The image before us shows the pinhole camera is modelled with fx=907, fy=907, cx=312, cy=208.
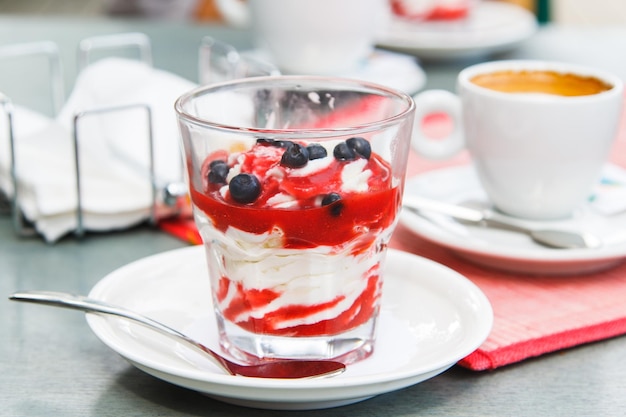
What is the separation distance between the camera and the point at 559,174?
0.73 metres

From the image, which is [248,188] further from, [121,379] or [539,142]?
[539,142]

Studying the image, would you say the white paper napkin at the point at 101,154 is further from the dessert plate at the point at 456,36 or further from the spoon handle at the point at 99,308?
the dessert plate at the point at 456,36

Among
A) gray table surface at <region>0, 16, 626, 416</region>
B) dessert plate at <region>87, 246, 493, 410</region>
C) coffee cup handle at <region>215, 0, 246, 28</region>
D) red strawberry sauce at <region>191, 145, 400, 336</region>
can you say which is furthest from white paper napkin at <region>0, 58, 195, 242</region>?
coffee cup handle at <region>215, 0, 246, 28</region>

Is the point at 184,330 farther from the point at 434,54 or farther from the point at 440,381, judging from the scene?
the point at 434,54

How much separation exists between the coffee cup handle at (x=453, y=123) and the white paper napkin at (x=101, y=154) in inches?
8.8

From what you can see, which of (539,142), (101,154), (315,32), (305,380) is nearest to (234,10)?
(315,32)

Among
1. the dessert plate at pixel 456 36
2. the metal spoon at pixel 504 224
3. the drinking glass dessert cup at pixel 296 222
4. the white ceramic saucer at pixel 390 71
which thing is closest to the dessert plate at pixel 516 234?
the metal spoon at pixel 504 224

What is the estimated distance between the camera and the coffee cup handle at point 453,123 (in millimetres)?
796

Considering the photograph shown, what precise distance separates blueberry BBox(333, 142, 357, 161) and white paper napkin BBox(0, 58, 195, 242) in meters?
0.32

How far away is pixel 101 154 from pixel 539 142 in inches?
15.6

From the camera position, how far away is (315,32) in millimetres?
1154

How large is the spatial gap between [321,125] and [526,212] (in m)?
0.23

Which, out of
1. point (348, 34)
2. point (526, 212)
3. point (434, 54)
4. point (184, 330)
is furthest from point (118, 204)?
point (434, 54)

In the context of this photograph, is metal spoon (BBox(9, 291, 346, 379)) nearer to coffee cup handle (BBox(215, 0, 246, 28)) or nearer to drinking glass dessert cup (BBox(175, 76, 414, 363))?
drinking glass dessert cup (BBox(175, 76, 414, 363))
